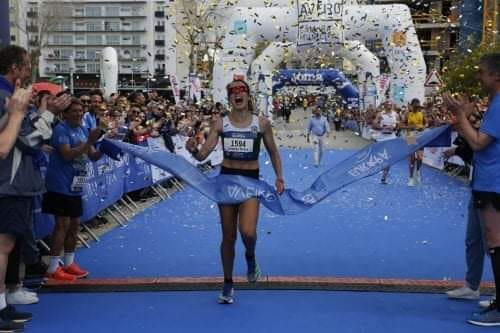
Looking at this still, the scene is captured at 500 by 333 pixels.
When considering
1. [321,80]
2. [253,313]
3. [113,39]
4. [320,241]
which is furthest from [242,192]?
[113,39]

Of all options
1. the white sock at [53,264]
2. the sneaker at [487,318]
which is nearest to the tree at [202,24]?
the white sock at [53,264]

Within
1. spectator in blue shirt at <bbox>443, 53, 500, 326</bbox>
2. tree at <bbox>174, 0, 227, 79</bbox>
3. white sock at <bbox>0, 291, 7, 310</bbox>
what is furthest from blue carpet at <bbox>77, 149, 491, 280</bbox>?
tree at <bbox>174, 0, 227, 79</bbox>

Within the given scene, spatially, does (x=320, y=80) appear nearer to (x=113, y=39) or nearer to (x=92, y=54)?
(x=92, y=54)

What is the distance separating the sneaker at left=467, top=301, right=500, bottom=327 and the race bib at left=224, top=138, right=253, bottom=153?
2.18 metres

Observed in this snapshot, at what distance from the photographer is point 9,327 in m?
4.82

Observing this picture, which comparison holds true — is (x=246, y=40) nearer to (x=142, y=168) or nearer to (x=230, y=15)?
(x=230, y=15)

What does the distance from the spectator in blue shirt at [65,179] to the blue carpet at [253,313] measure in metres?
0.57

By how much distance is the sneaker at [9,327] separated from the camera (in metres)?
4.79

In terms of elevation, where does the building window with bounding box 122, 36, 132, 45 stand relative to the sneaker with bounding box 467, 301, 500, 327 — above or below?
above

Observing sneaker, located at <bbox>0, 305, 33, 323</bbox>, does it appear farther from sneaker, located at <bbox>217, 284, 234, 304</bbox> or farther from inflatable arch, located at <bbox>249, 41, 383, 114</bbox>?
inflatable arch, located at <bbox>249, 41, 383, 114</bbox>

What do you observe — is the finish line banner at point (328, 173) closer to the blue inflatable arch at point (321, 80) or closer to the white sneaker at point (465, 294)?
the white sneaker at point (465, 294)

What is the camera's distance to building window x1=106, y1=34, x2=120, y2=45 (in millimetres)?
127781

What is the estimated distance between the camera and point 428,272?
6566 millimetres

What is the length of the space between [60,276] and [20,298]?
689 mm
